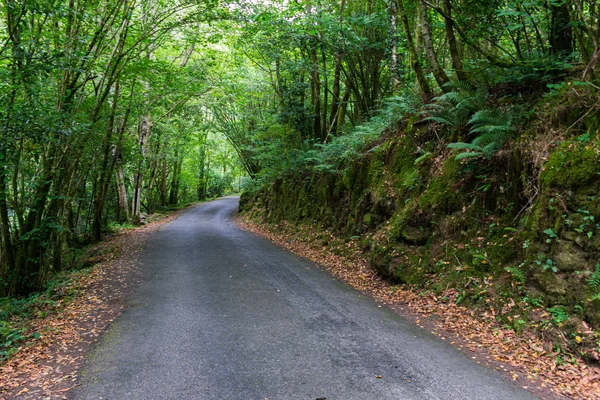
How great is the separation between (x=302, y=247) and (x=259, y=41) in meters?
9.69

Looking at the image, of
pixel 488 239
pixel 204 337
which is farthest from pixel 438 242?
pixel 204 337

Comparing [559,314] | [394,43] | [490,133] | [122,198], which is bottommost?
[559,314]

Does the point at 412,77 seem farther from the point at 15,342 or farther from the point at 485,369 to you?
the point at 15,342

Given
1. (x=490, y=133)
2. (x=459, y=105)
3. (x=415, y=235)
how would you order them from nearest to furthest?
(x=490, y=133) → (x=459, y=105) → (x=415, y=235)

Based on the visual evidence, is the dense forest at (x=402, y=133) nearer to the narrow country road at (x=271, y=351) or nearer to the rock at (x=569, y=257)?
the rock at (x=569, y=257)

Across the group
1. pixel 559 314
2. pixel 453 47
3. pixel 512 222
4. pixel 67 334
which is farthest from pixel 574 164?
pixel 67 334

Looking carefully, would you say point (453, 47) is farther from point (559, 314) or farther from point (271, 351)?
point (271, 351)

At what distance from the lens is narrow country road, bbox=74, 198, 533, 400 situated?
11.6ft

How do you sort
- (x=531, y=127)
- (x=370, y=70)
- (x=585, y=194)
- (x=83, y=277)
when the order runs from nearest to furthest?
(x=585, y=194), (x=531, y=127), (x=83, y=277), (x=370, y=70)

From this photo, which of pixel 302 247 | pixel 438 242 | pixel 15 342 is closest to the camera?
pixel 15 342

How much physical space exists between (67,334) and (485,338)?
604 centimetres

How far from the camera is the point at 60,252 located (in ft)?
33.9

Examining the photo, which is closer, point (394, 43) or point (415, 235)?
point (415, 235)

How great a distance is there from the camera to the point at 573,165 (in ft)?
15.7
